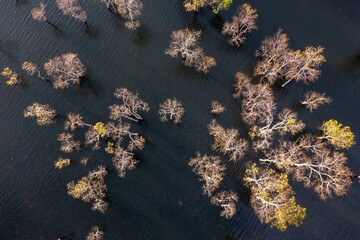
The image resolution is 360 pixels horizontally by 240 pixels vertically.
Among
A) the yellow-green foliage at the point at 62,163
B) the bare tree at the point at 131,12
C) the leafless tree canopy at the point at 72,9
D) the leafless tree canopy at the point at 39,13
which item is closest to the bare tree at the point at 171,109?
the bare tree at the point at 131,12

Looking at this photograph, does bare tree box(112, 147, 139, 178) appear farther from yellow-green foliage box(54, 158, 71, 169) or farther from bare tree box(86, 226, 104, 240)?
bare tree box(86, 226, 104, 240)

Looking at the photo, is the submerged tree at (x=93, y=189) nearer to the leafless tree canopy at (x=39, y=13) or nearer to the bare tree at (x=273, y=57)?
the leafless tree canopy at (x=39, y=13)

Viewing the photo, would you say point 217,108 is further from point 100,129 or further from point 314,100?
point 100,129

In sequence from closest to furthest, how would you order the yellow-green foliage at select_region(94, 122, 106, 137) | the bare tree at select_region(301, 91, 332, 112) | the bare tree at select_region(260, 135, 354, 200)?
the bare tree at select_region(260, 135, 354, 200)
the bare tree at select_region(301, 91, 332, 112)
the yellow-green foliage at select_region(94, 122, 106, 137)

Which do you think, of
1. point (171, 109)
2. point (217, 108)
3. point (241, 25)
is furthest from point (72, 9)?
point (217, 108)

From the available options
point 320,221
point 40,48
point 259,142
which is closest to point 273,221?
point 320,221

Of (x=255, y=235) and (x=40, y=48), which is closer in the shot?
(x=255, y=235)

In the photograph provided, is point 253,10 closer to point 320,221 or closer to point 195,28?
point 195,28

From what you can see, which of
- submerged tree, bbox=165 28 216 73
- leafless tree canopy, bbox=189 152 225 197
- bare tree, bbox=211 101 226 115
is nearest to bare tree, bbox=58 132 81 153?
leafless tree canopy, bbox=189 152 225 197
